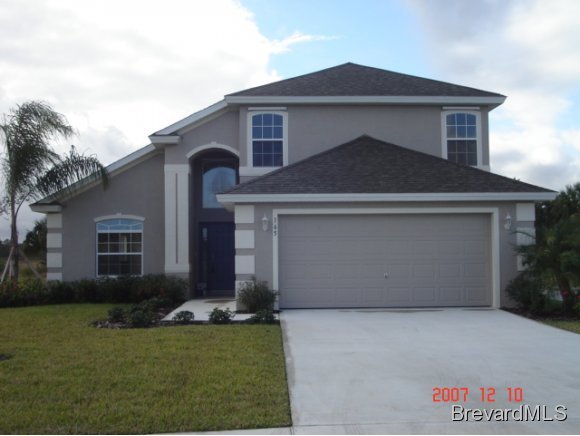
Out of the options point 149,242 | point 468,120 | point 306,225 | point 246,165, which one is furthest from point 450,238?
point 149,242

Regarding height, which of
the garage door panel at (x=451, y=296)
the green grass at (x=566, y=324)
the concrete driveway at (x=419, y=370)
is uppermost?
the garage door panel at (x=451, y=296)

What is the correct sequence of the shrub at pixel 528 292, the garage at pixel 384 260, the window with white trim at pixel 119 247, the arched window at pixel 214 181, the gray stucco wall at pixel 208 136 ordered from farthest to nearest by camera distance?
the arched window at pixel 214 181
the window with white trim at pixel 119 247
the gray stucco wall at pixel 208 136
the garage at pixel 384 260
the shrub at pixel 528 292

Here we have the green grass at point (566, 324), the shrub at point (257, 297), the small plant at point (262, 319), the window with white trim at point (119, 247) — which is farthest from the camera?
the window with white trim at point (119, 247)

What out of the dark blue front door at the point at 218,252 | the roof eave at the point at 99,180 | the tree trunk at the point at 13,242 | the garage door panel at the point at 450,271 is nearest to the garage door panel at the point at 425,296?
the garage door panel at the point at 450,271

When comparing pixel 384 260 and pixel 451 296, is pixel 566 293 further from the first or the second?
pixel 384 260

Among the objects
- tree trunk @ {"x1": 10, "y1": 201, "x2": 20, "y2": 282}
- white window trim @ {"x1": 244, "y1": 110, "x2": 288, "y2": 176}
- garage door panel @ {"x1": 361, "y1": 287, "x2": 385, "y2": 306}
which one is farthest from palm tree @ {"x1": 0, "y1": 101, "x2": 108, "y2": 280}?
garage door panel @ {"x1": 361, "y1": 287, "x2": 385, "y2": 306}

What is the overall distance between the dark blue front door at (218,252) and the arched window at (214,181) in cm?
83

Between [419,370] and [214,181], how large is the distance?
12017mm

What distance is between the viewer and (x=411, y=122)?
1681cm

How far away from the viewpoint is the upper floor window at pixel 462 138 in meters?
16.9

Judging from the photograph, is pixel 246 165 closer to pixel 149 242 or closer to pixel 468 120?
pixel 149 242

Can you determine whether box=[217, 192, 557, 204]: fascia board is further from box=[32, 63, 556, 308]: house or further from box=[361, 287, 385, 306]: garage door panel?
box=[361, 287, 385, 306]: garage door panel

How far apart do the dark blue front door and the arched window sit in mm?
830

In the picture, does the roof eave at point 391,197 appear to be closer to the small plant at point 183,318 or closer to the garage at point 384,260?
the garage at point 384,260
